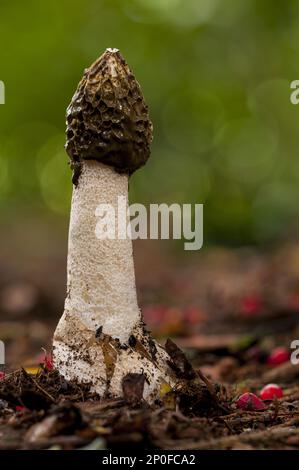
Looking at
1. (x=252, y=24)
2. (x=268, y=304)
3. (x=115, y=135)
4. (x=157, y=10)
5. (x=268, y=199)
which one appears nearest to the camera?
(x=115, y=135)

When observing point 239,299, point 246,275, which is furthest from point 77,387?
point 246,275

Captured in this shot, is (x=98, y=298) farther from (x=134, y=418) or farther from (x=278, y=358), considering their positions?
(x=278, y=358)

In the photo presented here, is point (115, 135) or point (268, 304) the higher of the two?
point (115, 135)

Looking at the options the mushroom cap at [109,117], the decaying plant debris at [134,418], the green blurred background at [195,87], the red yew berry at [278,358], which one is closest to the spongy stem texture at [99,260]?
the mushroom cap at [109,117]

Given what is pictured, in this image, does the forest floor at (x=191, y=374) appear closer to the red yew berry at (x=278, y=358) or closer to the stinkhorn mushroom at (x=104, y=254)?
the red yew berry at (x=278, y=358)

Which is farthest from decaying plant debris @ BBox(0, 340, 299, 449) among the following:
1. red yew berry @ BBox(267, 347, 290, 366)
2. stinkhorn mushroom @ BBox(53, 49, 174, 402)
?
red yew berry @ BBox(267, 347, 290, 366)

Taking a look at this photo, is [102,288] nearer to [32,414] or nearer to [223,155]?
[32,414]

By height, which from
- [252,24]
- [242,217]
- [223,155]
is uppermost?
[252,24]
